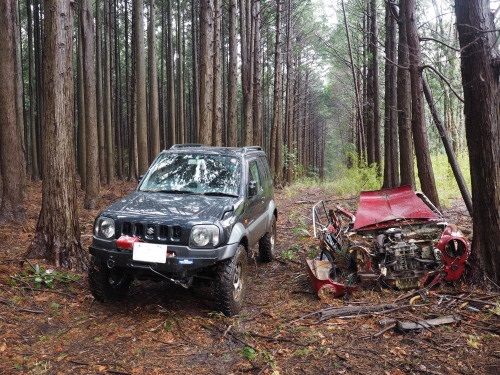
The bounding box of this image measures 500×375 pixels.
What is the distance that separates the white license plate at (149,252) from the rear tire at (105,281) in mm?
586

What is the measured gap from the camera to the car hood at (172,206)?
5.42 meters

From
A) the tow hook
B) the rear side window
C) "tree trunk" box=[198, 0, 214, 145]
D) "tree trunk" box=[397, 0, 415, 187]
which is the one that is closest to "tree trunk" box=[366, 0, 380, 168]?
"tree trunk" box=[397, 0, 415, 187]

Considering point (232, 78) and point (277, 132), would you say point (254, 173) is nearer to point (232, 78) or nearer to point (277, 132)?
point (232, 78)

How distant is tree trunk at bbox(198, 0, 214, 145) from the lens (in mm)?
12109

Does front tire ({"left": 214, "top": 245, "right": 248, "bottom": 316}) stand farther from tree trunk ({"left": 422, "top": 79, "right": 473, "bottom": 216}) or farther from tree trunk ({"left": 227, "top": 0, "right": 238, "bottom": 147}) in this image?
tree trunk ({"left": 227, "top": 0, "right": 238, "bottom": 147})

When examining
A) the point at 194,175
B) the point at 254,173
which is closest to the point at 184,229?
the point at 194,175

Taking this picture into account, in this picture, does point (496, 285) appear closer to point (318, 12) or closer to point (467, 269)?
point (467, 269)

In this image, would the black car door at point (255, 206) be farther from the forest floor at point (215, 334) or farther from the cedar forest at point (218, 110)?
the cedar forest at point (218, 110)

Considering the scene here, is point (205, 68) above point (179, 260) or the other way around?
above

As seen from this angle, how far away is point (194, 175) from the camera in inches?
263

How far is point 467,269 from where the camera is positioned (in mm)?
6121

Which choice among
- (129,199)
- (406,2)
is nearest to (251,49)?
(406,2)

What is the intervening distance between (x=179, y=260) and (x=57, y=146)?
303 centimetres

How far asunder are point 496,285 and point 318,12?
3078cm
